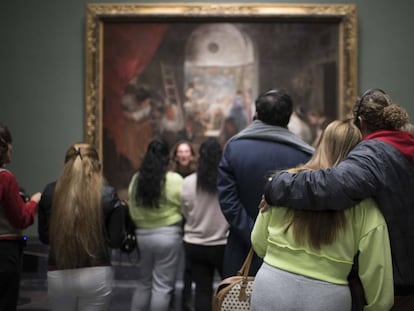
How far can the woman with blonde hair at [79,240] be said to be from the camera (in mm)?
4086

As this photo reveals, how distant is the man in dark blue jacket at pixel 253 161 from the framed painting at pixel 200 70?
320 cm

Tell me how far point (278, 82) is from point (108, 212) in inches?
146

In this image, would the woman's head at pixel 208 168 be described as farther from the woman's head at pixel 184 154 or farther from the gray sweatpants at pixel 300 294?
the gray sweatpants at pixel 300 294

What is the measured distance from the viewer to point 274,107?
400 centimetres

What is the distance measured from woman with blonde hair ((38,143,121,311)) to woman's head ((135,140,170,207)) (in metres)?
0.91

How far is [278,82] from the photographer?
731cm

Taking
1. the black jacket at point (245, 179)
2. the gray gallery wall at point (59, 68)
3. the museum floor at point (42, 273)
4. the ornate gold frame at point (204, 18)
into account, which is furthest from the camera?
the gray gallery wall at point (59, 68)

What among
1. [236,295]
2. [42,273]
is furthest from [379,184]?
[42,273]

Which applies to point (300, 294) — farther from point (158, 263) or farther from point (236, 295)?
point (158, 263)

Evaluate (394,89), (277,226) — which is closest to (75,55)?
(394,89)

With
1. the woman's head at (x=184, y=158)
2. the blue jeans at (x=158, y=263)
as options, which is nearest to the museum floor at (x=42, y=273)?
the woman's head at (x=184, y=158)

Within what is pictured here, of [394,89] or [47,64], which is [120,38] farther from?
[394,89]

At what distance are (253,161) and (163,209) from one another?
4.88 ft

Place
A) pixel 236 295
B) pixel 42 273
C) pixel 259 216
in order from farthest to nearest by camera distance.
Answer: pixel 42 273 → pixel 236 295 → pixel 259 216
